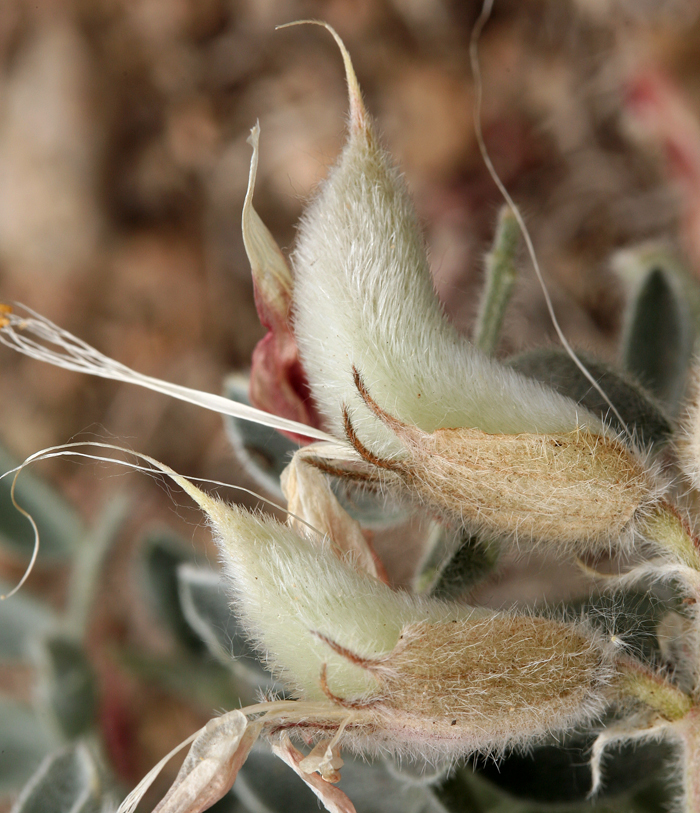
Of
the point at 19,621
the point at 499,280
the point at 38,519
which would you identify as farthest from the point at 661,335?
the point at 19,621

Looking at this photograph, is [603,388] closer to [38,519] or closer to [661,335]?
[661,335]

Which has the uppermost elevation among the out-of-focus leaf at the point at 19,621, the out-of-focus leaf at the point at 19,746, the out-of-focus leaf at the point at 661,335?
the out-of-focus leaf at the point at 661,335

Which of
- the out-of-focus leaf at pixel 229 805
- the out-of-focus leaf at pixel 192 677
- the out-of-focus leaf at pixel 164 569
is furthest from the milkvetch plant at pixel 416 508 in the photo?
the out-of-focus leaf at pixel 192 677

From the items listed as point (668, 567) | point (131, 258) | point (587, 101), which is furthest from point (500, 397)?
point (131, 258)

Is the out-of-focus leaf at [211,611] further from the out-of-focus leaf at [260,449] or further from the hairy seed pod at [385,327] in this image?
the hairy seed pod at [385,327]

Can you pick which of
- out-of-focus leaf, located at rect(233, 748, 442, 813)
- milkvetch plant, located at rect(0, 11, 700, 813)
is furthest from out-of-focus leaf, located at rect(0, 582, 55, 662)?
milkvetch plant, located at rect(0, 11, 700, 813)

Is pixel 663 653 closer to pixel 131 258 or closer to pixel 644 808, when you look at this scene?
pixel 644 808
